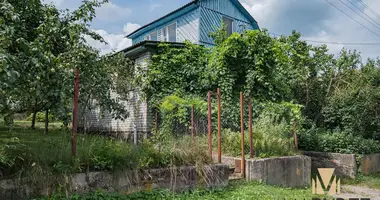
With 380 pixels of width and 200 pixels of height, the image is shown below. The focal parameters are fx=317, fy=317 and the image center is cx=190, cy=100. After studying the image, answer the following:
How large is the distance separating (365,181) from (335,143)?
1.44 m

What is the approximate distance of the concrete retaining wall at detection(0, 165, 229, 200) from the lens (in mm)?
4133

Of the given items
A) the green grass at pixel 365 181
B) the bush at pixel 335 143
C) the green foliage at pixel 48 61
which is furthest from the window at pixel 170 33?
the green grass at pixel 365 181

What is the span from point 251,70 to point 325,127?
4.39 meters

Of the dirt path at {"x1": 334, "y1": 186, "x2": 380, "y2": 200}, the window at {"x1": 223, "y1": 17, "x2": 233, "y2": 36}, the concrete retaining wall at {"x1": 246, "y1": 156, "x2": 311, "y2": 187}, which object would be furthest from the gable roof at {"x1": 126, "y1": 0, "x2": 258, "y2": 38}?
the dirt path at {"x1": 334, "y1": 186, "x2": 380, "y2": 200}

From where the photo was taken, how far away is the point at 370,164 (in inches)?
432

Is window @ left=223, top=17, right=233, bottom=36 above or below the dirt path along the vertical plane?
above

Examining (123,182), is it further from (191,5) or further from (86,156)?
(191,5)

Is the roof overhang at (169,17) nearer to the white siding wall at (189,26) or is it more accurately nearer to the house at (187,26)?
the house at (187,26)

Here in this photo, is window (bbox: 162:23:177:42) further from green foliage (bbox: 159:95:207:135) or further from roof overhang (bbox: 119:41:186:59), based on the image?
green foliage (bbox: 159:95:207:135)

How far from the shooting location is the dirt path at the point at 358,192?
772cm

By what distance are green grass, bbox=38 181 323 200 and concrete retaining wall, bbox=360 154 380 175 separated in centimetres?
462

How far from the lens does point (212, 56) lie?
11.3m

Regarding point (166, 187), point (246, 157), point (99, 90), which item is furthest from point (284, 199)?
point (99, 90)

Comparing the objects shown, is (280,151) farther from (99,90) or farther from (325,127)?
(325,127)
